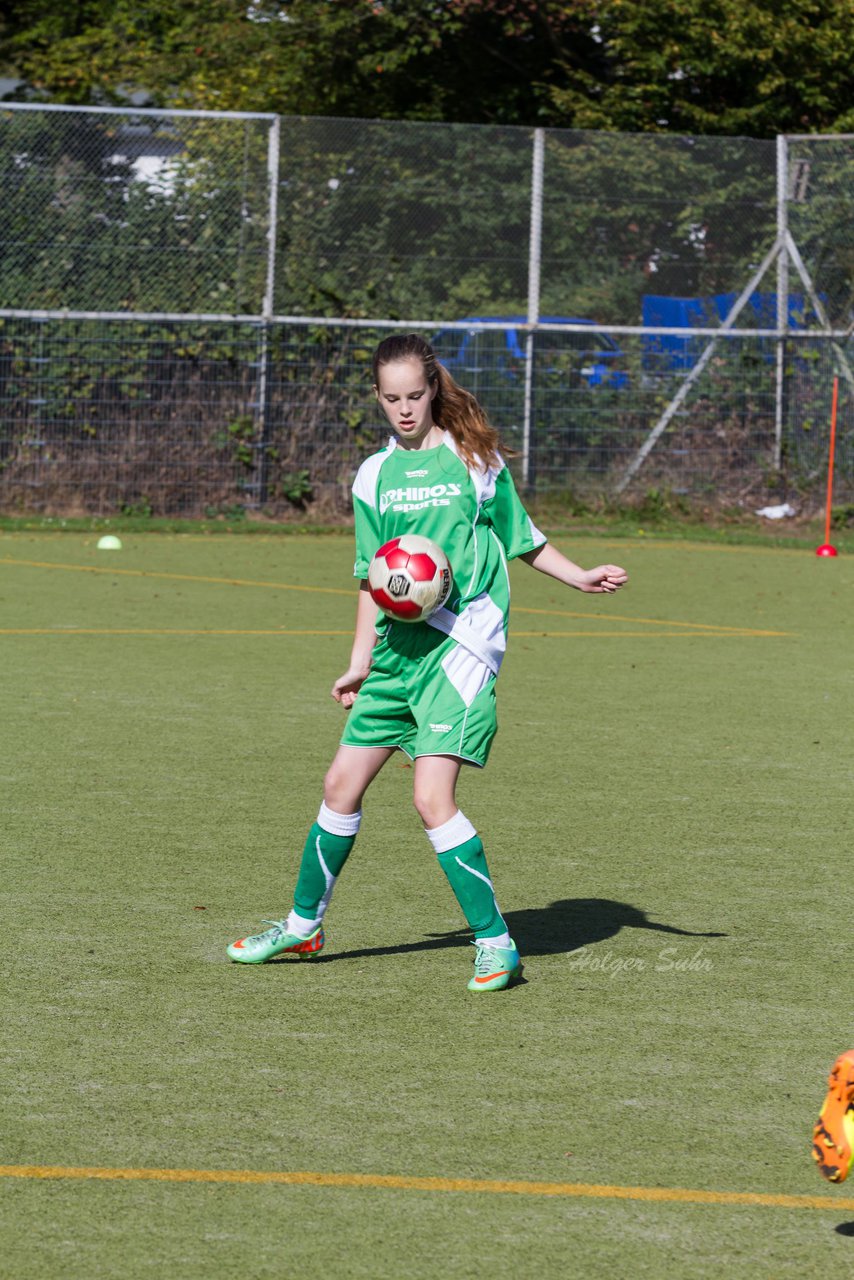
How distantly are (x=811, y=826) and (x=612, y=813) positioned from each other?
744 mm

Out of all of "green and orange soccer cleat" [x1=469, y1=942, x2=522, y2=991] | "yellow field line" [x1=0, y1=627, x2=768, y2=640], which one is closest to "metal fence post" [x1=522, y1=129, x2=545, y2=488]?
"yellow field line" [x1=0, y1=627, x2=768, y2=640]

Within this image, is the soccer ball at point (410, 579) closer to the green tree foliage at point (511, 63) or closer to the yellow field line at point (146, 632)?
the yellow field line at point (146, 632)

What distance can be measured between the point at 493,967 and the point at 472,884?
227 mm

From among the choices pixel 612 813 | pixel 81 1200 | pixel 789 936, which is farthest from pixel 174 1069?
pixel 612 813

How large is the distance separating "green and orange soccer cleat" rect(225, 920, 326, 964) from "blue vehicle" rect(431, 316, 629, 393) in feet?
47.4

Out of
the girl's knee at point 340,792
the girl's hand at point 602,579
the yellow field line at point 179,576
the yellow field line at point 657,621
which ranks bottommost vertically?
the yellow field line at point 657,621

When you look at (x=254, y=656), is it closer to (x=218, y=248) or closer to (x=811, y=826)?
(x=811, y=826)

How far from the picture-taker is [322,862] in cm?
541

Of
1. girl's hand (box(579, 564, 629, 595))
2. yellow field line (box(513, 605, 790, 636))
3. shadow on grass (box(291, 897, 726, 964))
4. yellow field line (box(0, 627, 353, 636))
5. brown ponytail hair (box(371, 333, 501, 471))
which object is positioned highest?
brown ponytail hair (box(371, 333, 501, 471))

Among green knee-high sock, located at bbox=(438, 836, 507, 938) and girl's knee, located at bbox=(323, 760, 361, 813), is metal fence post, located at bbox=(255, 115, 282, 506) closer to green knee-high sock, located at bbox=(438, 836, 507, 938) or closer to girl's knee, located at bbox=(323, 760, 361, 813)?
girl's knee, located at bbox=(323, 760, 361, 813)

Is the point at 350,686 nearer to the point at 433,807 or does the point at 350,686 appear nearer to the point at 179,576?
the point at 433,807

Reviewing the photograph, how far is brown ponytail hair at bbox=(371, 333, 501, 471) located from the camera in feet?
17.1

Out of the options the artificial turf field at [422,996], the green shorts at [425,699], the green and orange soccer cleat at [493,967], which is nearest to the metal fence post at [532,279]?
the artificial turf field at [422,996]

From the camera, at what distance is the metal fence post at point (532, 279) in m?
19.7
